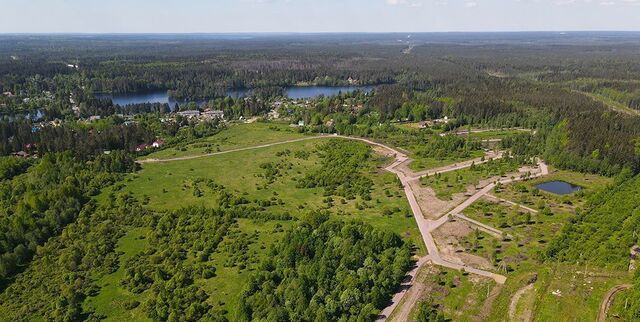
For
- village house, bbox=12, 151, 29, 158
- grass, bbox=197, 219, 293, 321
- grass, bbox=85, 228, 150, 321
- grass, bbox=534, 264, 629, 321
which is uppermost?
village house, bbox=12, 151, 29, 158

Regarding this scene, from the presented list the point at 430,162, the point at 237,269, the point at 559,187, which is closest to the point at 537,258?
the point at 559,187

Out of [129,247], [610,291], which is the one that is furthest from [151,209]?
[610,291]

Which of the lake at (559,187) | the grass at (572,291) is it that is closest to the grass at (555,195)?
the lake at (559,187)

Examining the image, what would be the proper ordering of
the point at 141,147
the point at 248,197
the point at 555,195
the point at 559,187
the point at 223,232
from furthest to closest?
the point at 141,147 → the point at 559,187 → the point at 248,197 → the point at 555,195 → the point at 223,232

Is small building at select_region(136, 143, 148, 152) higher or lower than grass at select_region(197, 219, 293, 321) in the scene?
higher

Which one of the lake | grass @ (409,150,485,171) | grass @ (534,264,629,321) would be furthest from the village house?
the lake

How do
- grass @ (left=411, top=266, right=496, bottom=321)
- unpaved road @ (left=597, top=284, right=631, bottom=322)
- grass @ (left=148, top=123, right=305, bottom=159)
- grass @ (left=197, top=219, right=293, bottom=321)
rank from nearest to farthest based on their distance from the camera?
unpaved road @ (left=597, top=284, right=631, bottom=322)
grass @ (left=411, top=266, right=496, bottom=321)
grass @ (left=197, top=219, right=293, bottom=321)
grass @ (left=148, top=123, right=305, bottom=159)

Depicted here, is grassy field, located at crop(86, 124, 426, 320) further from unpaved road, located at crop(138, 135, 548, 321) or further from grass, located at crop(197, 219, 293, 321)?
unpaved road, located at crop(138, 135, 548, 321)

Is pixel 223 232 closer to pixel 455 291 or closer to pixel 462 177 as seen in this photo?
pixel 455 291
